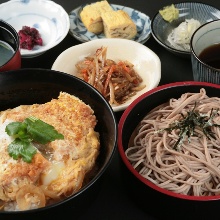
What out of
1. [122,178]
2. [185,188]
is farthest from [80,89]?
[185,188]

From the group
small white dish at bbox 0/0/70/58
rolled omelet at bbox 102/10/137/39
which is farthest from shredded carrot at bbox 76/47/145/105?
small white dish at bbox 0/0/70/58

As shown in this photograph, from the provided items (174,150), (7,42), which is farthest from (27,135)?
(7,42)

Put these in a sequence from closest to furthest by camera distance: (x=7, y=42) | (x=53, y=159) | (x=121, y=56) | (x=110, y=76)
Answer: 1. (x=53, y=159)
2. (x=7, y=42)
3. (x=110, y=76)
4. (x=121, y=56)

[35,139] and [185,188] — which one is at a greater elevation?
[35,139]

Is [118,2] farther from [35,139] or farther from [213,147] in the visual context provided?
[35,139]

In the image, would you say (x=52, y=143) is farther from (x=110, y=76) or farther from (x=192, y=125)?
(x=110, y=76)

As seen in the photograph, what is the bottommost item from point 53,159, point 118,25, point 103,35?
point 103,35
